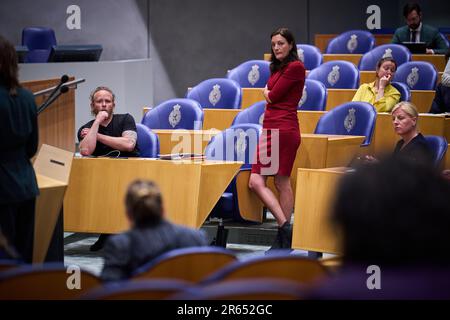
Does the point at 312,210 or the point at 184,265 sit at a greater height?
the point at 184,265

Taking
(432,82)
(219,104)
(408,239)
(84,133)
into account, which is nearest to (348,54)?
(432,82)

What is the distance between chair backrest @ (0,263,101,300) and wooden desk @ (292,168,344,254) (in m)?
2.79

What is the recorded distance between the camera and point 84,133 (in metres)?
6.32

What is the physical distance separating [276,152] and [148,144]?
3.05 feet

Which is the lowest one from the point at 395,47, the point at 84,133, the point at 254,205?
the point at 254,205

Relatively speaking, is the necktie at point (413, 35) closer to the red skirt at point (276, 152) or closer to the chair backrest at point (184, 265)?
the red skirt at point (276, 152)

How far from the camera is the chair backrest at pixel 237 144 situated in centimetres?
647

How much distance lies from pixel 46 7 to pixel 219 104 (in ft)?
20.3

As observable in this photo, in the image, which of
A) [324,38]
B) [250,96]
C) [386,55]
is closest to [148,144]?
[250,96]

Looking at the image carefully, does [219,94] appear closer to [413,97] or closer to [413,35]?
[413,97]

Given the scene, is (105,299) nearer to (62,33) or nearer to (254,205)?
(254,205)

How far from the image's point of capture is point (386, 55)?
9.77 m

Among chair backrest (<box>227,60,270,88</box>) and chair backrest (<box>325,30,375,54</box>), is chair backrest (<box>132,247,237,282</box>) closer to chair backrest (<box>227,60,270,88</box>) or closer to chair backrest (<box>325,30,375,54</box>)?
chair backrest (<box>227,60,270,88</box>)

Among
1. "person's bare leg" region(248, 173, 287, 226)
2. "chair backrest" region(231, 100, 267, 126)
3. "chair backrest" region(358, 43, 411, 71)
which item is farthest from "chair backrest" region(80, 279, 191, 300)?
"chair backrest" region(358, 43, 411, 71)
